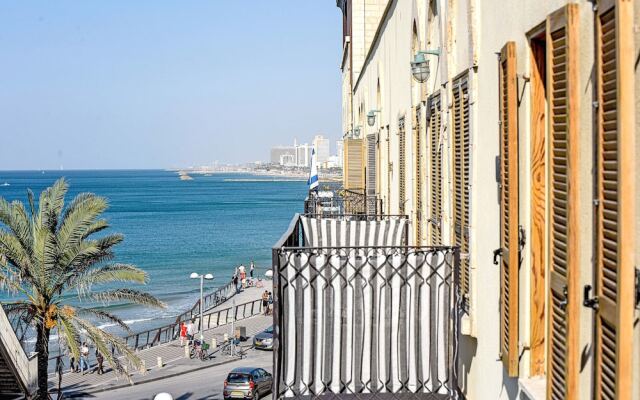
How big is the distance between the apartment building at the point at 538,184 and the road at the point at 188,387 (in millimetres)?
19229

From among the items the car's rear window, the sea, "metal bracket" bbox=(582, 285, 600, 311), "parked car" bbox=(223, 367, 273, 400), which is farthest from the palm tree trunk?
"metal bracket" bbox=(582, 285, 600, 311)

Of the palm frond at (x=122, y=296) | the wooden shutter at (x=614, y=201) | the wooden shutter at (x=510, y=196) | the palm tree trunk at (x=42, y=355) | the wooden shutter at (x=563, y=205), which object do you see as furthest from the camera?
the palm frond at (x=122, y=296)

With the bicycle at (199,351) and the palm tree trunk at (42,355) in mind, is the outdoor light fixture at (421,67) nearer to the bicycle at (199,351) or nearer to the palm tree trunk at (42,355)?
the palm tree trunk at (42,355)

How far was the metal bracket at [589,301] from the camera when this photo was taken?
404 cm

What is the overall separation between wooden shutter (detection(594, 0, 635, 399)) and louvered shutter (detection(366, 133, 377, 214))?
18078 millimetres

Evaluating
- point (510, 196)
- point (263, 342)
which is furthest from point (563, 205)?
point (263, 342)

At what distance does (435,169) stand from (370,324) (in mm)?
3947

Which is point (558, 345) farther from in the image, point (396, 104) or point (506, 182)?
point (396, 104)

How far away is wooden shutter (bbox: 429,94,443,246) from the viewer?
10.3 metres

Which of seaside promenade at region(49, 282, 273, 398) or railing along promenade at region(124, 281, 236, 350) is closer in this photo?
seaside promenade at region(49, 282, 273, 398)

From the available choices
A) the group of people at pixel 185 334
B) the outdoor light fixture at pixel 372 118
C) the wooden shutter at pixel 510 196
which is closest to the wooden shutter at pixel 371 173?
the outdoor light fixture at pixel 372 118

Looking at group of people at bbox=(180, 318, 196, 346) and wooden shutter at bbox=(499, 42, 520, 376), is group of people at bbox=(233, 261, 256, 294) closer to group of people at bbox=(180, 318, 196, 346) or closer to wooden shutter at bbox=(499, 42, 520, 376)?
Result: group of people at bbox=(180, 318, 196, 346)

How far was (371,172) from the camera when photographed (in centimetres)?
→ 2392

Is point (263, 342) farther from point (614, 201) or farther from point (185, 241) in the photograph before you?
point (185, 241)
